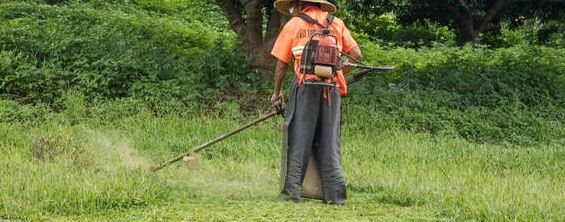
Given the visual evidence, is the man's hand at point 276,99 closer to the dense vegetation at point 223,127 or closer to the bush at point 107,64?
the dense vegetation at point 223,127

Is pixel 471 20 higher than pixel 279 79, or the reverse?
pixel 279 79

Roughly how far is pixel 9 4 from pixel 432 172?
37.8 feet

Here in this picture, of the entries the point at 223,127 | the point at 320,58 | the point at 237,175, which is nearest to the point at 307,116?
the point at 320,58

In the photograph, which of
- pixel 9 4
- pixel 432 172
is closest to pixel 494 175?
pixel 432 172

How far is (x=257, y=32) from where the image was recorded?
1298 centimetres

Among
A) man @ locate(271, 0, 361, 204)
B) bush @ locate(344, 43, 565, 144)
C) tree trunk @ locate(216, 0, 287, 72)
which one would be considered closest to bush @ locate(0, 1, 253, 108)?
tree trunk @ locate(216, 0, 287, 72)

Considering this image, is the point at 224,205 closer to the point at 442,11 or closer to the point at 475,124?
the point at 475,124

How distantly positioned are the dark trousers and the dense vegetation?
245 millimetres

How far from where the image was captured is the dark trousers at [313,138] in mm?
7141

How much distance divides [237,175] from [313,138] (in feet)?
4.10

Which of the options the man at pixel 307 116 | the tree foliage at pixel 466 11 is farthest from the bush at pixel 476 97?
the man at pixel 307 116

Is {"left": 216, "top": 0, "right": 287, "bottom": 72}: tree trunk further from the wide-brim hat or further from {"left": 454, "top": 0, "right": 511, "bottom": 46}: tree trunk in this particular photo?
the wide-brim hat

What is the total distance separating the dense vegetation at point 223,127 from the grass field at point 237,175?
2 centimetres

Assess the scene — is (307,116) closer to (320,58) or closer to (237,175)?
(320,58)
